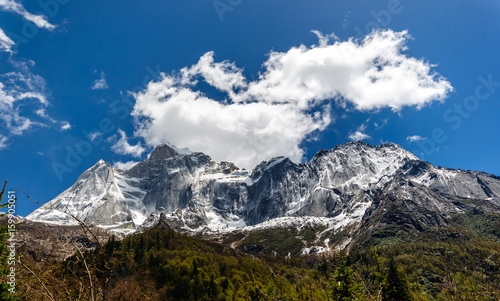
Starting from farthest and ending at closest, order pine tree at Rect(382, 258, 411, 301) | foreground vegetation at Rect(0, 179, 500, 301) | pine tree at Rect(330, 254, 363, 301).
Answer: pine tree at Rect(382, 258, 411, 301), pine tree at Rect(330, 254, 363, 301), foreground vegetation at Rect(0, 179, 500, 301)

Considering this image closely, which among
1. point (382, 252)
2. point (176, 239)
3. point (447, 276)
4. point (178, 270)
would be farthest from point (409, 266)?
point (447, 276)

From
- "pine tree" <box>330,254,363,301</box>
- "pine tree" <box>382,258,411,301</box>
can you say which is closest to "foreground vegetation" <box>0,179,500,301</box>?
"pine tree" <box>330,254,363,301</box>

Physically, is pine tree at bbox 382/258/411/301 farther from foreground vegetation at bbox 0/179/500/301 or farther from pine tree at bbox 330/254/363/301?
pine tree at bbox 330/254/363/301

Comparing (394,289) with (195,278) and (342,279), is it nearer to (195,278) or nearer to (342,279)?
(342,279)

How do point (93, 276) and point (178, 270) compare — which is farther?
point (178, 270)

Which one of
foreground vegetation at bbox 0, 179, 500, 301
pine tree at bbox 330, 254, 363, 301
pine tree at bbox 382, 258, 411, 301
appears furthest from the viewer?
pine tree at bbox 382, 258, 411, 301

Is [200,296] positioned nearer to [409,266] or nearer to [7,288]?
[7,288]

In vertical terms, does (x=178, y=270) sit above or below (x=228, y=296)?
above

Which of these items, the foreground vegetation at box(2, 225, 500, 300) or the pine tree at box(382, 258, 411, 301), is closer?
the foreground vegetation at box(2, 225, 500, 300)

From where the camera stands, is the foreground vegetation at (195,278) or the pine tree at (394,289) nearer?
the foreground vegetation at (195,278)

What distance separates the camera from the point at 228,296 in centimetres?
6147

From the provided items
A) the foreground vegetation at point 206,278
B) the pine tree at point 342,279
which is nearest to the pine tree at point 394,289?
the foreground vegetation at point 206,278

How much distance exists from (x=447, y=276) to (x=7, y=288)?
16713 mm

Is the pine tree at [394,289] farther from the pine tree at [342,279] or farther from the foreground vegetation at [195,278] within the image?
the pine tree at [342,279]
